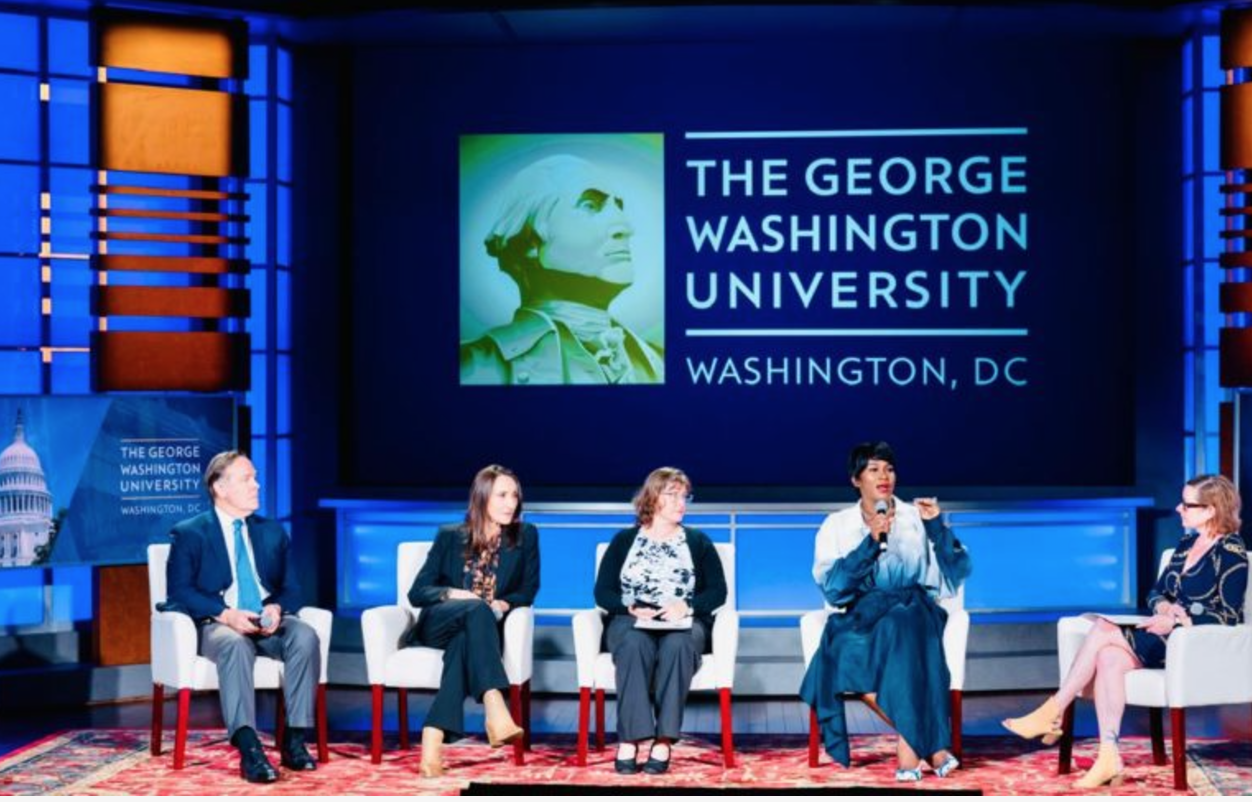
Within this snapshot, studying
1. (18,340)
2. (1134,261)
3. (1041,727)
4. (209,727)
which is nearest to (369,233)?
(18,340)

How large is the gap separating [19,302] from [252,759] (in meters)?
3.30

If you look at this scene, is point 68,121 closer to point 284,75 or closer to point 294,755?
point 284,75

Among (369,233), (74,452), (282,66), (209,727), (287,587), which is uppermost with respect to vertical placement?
(282,66)

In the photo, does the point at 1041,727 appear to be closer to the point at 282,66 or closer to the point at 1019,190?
the point at 1019,190

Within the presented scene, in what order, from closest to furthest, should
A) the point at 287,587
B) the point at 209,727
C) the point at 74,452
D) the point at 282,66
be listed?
the point at 287,587
the point at 209,727
the point at 74,452
the point at 282,66

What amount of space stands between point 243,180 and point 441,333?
5.44ft

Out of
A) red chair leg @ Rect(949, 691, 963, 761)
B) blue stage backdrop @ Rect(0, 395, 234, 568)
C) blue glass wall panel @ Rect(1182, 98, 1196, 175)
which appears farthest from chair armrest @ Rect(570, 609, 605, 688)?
blue glass wall panel @ Rect(1182, 98, 1196, 175)

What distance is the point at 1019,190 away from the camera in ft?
31.0

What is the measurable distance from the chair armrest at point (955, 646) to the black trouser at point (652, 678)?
93cm

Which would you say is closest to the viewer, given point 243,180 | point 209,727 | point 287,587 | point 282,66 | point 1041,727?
point 1041,727

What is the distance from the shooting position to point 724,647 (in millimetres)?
6289

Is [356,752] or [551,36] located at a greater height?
[551,36]

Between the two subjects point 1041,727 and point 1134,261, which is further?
point 1134,261

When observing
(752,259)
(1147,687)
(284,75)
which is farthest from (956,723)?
(284,75)
